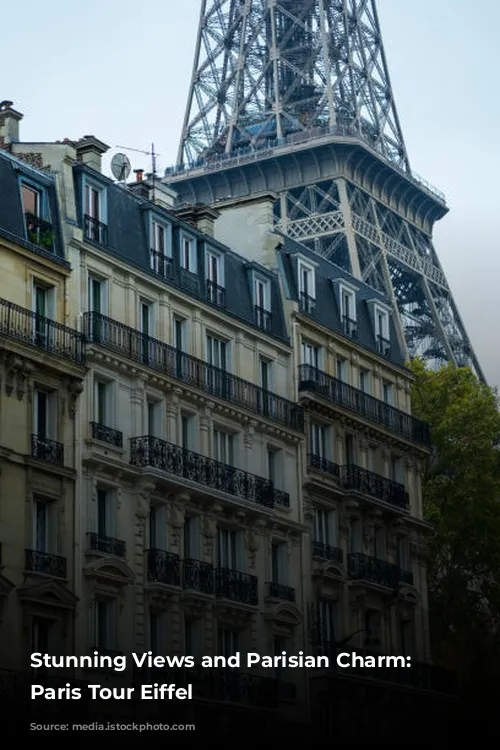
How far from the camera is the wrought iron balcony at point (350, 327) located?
56.6 m

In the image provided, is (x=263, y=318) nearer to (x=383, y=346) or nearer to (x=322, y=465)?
(x=322, y=465)

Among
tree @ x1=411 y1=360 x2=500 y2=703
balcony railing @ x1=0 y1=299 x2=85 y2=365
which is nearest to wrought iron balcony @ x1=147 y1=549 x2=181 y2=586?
balcony railing @ x1=0 y1=299 x2=85 y2=365

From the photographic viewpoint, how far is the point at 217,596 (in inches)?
1843

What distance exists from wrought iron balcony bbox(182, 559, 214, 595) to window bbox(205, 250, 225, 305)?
7.34 m

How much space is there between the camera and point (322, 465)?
2076 inches

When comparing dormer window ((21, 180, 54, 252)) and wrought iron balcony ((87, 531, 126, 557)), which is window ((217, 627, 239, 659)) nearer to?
wrought iron balcony ((87, 531, 126, 557))

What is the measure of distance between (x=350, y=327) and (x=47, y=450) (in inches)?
656

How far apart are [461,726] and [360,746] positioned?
2794mm

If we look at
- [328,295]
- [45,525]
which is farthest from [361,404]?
[45,525]

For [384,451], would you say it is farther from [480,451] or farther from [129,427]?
[129,427]

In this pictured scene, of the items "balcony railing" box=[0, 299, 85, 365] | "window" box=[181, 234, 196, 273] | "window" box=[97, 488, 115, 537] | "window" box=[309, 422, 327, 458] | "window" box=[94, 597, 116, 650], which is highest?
"window" box=[181, 234, 196, 273]

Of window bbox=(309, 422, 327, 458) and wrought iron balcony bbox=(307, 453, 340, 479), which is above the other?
window bbox=(309, 422, 327, 458)

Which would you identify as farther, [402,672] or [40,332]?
[402,672]

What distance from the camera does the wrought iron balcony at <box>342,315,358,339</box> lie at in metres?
56.6
